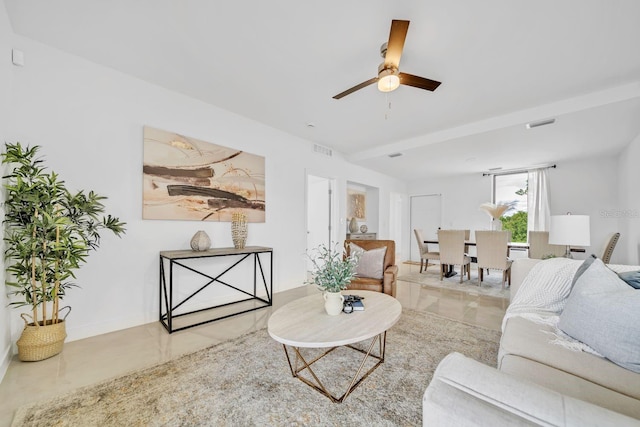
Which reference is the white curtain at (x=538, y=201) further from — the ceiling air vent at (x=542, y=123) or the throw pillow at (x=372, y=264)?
the throw pillow at (x=372, y=264)

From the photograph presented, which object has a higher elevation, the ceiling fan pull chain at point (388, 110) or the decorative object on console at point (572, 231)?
the ceiling fan pull chain at point (388, 110)

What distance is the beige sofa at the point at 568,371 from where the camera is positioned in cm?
96

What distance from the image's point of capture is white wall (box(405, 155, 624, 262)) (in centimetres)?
500

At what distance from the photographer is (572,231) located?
2.72 m

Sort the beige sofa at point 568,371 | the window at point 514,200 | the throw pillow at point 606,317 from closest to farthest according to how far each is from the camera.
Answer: the beige sofa at point 568,371
the throw pillow at point 606,317
the window at point 514,200

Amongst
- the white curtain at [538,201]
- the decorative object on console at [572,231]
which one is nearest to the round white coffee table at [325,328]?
the decorative object on console at [572,231]

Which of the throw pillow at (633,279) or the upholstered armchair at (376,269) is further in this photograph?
the upholstered armchair at (376,269)

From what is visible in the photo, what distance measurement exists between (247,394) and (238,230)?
1977 mm

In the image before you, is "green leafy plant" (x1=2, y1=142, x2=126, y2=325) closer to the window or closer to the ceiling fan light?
the ceiling fan light

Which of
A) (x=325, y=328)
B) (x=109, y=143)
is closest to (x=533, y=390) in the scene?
(x=325, y=328)

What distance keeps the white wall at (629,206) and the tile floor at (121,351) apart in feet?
8.14

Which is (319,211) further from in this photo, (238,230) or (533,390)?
(533,390)

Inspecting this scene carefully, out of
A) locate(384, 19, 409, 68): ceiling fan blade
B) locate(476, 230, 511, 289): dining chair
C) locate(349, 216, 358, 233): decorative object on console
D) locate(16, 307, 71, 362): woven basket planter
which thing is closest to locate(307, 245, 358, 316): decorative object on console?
locate(384, 19, 409, 68): ceiling fan blade

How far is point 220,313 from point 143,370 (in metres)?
1.21
